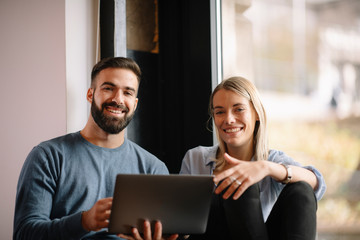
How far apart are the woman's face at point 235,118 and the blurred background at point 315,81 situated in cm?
26

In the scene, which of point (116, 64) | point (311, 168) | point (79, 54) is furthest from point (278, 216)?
point (79, 54)

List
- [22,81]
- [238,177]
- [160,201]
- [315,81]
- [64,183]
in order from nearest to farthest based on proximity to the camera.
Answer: [160,201], [238,177], [64,183], [315,81], [22,81]

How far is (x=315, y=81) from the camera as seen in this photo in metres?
1.78

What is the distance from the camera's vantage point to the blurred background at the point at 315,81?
1.65 metres

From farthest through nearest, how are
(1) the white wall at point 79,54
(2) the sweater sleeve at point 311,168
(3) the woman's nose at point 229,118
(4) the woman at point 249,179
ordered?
1. (1) the white wall at point 79,54
2. (3) the woman's nose at point 229,118
3. (2) the sweater sleeve at point 311,168
4. (4) the woman at point 249,179

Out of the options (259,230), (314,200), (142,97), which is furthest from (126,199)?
(142,97)

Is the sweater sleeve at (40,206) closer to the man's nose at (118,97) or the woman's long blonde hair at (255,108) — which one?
the man's nose at (118,97)

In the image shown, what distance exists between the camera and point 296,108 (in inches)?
73.2

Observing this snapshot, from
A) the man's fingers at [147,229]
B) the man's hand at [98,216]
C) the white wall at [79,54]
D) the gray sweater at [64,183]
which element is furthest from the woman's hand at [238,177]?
the white wall at [79,54]

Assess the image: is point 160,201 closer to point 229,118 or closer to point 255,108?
point 229,118

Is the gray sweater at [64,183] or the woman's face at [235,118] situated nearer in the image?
the gray sweater at [64,183]

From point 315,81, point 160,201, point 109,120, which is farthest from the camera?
point 315,81

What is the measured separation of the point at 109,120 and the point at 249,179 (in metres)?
0.62

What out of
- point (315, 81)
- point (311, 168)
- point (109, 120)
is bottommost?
point (311, 168)
